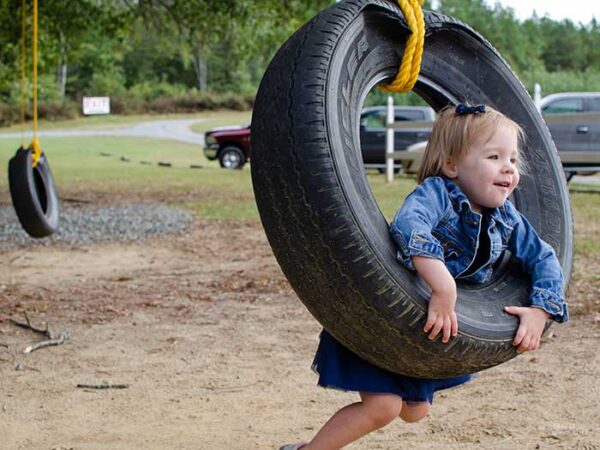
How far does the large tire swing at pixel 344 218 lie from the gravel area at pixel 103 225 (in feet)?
22.6

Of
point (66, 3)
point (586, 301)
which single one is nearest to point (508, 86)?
point (586, 301)

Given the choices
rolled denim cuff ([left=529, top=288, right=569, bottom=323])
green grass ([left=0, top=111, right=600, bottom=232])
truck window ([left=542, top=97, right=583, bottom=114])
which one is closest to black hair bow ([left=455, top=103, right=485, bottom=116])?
rolled denim cuff ([left=529, top=288, right=569, bottom=323])

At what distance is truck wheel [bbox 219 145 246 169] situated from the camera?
23438 millimetres

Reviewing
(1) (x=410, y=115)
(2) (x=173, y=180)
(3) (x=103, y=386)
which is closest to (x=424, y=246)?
(3) (x=103, y=386)

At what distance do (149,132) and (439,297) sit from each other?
129 feet

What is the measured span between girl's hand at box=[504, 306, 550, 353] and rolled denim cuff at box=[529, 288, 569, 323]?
0.02 m

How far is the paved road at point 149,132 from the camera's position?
125 feet

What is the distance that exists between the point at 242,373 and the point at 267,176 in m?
2.09

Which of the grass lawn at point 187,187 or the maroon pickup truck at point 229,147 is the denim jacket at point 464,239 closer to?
the grass lawn at point 187,187

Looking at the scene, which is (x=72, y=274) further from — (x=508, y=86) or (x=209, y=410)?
(x=508, y=86)

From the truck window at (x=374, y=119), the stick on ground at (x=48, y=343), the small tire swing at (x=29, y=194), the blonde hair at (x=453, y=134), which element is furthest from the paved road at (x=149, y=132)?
the blonde hair at (x=453, y=134)

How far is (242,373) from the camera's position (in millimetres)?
4430

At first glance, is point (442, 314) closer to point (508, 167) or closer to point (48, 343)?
point (508, 167)

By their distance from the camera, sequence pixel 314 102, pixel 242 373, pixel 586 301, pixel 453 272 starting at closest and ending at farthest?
pixel 314 102 < pixel 453 272 < pixel 242 373 < pixel 586 301
